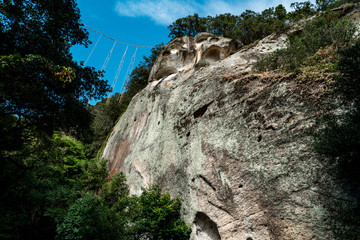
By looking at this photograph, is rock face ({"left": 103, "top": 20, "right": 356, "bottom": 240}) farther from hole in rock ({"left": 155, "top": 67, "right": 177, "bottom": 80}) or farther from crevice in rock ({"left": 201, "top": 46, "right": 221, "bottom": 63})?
hole in rock ({"left": 155, "top": 67, "right": 177, "bottom": 80})

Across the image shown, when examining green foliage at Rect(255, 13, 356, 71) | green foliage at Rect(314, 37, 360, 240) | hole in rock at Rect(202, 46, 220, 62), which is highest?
hole in rock at Rect(202, 46, 220, 62)

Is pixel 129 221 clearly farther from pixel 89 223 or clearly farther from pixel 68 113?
pixel 68 113

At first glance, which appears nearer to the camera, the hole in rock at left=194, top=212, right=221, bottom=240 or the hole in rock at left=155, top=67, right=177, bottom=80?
the hole in rock at left=194, top=212, right=221, bottom=240

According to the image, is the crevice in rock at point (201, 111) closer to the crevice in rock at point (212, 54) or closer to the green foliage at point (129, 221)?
the green foliage at point (129, 221)

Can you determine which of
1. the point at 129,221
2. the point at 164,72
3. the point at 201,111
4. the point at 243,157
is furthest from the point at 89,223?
the point at 164,72

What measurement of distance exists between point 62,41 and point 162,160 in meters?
7.67

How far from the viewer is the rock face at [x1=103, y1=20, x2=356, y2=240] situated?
5.46m

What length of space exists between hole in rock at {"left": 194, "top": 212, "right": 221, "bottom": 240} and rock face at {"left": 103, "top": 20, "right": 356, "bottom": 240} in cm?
3

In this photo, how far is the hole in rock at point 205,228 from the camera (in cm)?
743

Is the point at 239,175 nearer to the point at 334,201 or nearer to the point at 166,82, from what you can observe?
the point at 334,201

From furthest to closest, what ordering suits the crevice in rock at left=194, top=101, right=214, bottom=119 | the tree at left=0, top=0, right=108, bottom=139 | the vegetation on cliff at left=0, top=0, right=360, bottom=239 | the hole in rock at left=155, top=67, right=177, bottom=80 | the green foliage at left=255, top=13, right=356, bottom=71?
1. the hole in rock at left=155, top=67, right=177, bottom=80
2. the crevice in rock at left=194, top=101, right=214, bottom=119
3. the green foliage at left=255, top=13, right=356, bottom=71
4. the tree at left=0, top=0, right=108, bottom=139
5. the vegetation on cliff at left=0, top=0, right=360, bottom=239

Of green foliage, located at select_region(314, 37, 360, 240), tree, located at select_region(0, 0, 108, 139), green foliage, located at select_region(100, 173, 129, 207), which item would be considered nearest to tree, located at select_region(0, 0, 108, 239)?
tree, located at select_region(0, 0, 108, 139)

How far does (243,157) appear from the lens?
23.4 feet

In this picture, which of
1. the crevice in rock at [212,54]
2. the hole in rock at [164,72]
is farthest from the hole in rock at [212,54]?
the hole in rock at [164,72]
